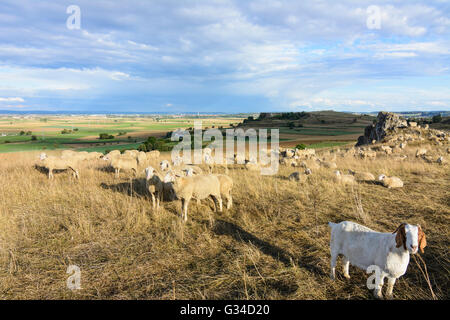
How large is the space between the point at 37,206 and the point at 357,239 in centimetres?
1003

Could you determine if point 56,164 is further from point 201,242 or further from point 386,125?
point 386,125

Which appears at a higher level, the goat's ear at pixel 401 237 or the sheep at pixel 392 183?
the goat's ear at pixel 401 237

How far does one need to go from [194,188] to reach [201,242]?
213 cm

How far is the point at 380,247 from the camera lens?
3.92m

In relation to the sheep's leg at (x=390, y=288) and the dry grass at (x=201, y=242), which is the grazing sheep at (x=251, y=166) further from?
the sheep's leg at (x=390, y=288)

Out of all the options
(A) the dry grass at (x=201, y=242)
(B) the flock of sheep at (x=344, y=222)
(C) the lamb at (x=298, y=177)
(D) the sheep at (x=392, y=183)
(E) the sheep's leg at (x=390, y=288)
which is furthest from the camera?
(C) the lamb at (x=298, y=177)

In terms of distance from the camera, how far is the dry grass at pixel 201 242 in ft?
14.7

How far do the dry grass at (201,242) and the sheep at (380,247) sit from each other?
52 centimetres

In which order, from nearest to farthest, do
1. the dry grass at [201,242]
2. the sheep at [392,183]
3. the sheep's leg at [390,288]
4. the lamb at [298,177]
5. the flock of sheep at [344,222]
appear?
the flock of sheep at [344,222] → the sheep's leg at [390,288] → the dry grass at [201,242] → the sheep at [392,183] → the lamb at [298,177]

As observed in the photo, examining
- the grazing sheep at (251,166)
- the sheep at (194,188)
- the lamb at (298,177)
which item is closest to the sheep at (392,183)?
the lamb at (298,177)

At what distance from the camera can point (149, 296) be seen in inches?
170

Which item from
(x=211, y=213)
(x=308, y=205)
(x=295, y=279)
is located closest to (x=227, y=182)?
(x=211, y=213)

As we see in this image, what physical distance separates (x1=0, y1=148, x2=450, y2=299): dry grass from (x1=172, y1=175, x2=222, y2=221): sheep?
59cm

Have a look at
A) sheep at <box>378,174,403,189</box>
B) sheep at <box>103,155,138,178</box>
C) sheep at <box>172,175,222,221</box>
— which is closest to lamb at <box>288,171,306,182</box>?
sheep at <box>378,174,403,189</box>
